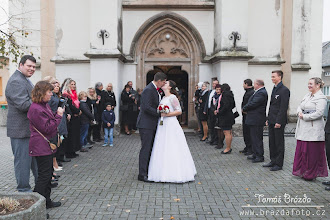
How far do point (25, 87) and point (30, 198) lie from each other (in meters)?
1.62

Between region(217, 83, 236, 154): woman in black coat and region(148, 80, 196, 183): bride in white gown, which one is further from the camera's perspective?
region(217, 83, 236, 154): woman in black coat

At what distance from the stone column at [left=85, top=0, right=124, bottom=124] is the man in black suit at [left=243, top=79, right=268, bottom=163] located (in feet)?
18.5

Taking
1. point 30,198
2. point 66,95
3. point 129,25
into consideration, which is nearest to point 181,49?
point 129,25

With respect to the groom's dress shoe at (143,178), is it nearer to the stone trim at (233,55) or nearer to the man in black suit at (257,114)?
the man in black suit at (257,114)

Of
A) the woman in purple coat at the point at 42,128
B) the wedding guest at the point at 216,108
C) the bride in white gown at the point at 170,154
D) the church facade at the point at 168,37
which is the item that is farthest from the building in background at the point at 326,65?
the woman in purple coat at the point at 42,128

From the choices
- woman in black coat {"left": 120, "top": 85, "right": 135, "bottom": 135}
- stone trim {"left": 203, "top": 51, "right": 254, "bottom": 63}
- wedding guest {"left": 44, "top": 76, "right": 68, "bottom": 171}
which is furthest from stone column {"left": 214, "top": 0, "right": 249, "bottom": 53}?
wedding guest {"left": 44, "top": 76, "right": 68, "bottom": 171}

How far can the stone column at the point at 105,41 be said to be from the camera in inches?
457

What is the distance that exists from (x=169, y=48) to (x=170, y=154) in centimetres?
833

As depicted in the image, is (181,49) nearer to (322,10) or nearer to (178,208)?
(322,10)

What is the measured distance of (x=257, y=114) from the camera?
763 centimetres

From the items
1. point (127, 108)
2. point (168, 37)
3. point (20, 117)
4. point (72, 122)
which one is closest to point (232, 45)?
point (168, 37)

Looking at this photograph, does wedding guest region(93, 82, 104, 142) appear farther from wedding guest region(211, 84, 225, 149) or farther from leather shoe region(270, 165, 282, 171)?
leather shoe region(270, 165, 282, 171)

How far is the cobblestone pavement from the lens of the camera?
4391 mm

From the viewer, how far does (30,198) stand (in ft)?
12.1
